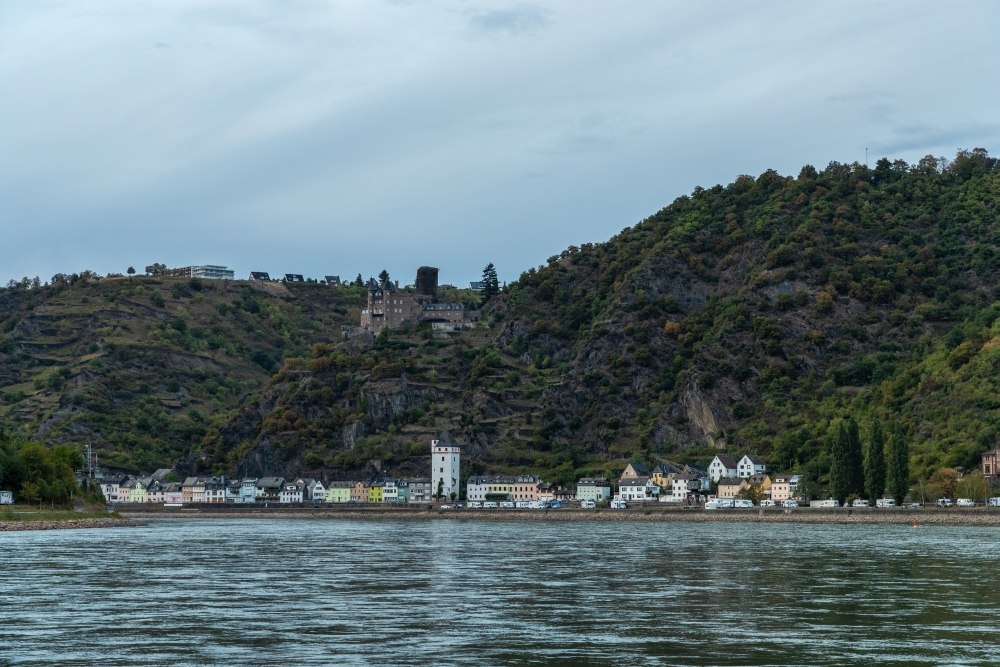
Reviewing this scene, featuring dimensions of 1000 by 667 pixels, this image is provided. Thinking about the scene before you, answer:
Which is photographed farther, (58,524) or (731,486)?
(731,486)

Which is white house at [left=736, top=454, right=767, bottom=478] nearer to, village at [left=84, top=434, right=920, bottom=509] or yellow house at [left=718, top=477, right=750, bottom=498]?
village at [left=84, top=434, right=920, bottom=509]

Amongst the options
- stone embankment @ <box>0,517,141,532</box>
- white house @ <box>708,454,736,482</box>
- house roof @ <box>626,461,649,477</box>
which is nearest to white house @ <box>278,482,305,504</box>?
house roof @ <box>626,461,649,477</box>

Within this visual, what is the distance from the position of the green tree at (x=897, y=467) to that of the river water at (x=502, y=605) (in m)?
45.4

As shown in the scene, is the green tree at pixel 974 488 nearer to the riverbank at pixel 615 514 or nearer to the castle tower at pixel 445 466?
the riverbank at pixel 615 514

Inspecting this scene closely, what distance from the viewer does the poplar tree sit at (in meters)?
129

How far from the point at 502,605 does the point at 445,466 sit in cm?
13927

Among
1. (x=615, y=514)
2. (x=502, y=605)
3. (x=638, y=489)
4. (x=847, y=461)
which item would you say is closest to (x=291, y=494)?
(x=638, y=489)

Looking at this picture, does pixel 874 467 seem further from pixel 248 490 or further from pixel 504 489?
pixel 248 490

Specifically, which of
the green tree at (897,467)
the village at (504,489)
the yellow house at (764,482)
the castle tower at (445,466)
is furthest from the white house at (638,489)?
the green tree at (897,467)

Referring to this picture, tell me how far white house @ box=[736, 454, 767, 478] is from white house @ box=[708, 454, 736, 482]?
3.14ft

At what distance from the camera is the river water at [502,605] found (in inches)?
1411

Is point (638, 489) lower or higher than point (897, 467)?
lower

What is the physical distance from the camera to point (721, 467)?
547 feet

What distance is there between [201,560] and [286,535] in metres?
36.2
